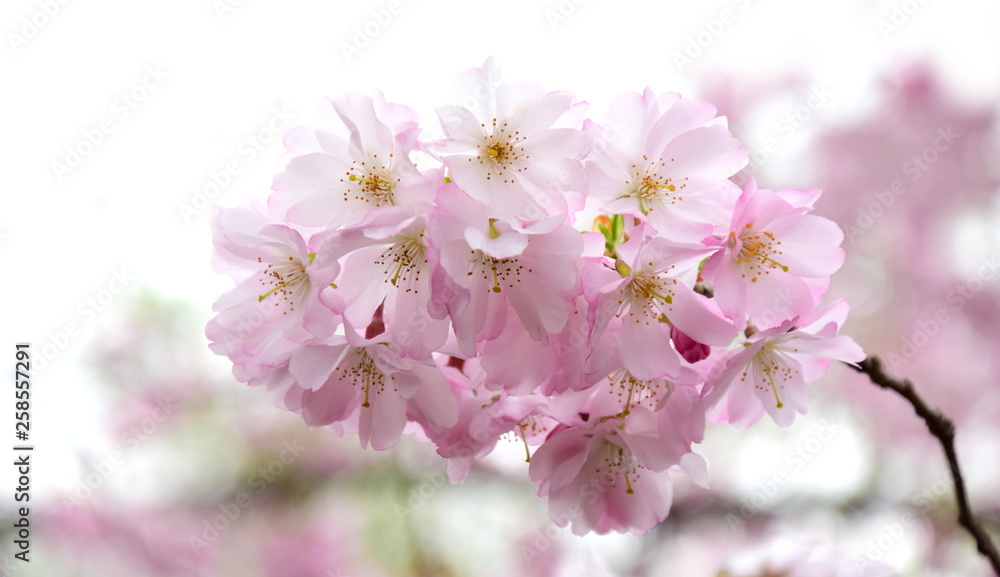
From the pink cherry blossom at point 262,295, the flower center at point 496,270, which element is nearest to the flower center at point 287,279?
the pink cherry blossom at point 262,295

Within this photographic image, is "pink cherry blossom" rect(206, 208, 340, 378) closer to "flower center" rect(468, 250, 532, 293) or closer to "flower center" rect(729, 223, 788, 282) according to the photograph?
"flower center" rect(468, 250, 532, 293)

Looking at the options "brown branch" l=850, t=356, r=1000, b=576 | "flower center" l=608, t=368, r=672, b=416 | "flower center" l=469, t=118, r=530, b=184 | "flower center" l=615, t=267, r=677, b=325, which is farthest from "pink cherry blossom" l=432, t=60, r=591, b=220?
"brown branch" l=850, t=356, r=1000, b=576

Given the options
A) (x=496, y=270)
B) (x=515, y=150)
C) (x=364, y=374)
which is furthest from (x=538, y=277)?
(x=364, y=374)

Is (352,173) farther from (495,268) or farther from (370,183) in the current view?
(495,268)

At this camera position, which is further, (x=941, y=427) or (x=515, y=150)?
(x=941, y=427)

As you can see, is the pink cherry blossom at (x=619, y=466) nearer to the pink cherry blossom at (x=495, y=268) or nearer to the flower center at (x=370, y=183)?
the pink cherry blossom at (x=495, y=268)

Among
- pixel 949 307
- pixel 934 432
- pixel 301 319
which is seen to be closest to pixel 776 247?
pixel 934 432
